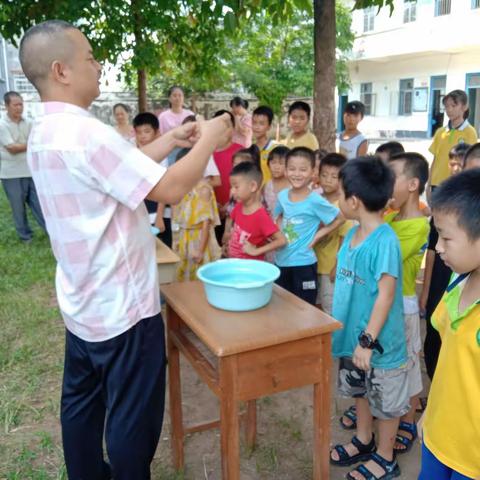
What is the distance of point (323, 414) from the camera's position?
1831 mm

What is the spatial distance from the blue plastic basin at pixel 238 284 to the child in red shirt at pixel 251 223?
1053mm

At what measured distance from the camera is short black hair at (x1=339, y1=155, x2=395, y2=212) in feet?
6.58

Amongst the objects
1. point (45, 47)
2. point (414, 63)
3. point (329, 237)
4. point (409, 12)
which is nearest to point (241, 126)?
point (329, 237)

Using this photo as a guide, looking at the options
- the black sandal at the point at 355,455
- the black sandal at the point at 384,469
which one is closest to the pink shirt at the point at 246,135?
the black sandal at the point at 355,455

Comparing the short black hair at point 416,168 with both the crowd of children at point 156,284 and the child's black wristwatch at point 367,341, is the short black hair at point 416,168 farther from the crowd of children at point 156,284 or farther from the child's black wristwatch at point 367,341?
the child's black wristwatch at point 367,341

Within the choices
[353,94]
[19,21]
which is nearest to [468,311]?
[19,21]

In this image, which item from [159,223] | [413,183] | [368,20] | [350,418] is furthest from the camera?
[368,20]

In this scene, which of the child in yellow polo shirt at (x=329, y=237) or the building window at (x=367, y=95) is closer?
the child in yellow polo shirt at (x=329, y=237)

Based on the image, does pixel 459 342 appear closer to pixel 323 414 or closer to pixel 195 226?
pixel 323 414

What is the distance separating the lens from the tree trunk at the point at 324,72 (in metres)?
4.60

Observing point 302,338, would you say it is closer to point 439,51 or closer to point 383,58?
point 439,51

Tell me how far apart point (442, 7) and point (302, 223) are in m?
16.9

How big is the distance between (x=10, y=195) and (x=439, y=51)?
15571mm

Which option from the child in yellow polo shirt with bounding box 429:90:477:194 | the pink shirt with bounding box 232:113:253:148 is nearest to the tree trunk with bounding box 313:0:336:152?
the pink shirt with bounding box 232:113:253:148
